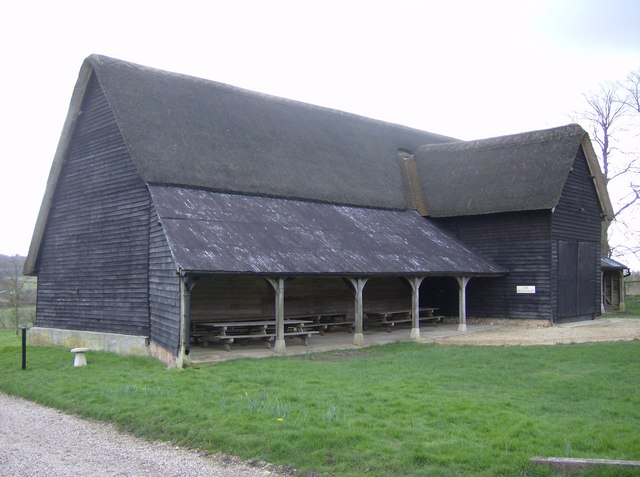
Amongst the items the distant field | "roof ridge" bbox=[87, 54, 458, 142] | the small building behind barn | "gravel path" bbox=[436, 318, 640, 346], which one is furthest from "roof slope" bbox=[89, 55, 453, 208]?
the distant field

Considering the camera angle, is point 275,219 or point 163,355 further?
point 275,219

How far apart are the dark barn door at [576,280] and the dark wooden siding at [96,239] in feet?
46.8

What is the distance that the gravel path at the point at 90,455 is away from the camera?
7.29 metres

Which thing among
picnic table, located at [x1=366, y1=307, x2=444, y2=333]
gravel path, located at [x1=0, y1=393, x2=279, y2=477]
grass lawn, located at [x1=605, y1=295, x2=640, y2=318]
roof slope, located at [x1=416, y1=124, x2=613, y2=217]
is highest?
roof slope, located at [x1=416, y1=124, x2=613, y2=217]

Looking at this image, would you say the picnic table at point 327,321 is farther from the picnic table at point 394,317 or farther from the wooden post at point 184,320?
the wooden post at point 184,320

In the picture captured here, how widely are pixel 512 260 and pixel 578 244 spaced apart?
9.35ft

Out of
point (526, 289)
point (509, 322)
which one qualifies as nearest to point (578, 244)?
point (526, 289)

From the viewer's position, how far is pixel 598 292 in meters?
26.3

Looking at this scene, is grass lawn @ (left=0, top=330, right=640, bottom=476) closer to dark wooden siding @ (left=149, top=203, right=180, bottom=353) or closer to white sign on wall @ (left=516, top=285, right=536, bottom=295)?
dark wooden siding @ (left=149, top=203, right=180, bottom=353)

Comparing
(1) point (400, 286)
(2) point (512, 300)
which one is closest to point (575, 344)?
(2) point (512, 300)

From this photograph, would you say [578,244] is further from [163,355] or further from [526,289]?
[163,355]

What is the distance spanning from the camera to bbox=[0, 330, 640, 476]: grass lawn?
7.23 metres

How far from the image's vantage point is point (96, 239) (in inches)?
730

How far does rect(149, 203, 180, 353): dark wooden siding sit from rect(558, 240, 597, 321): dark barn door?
14.0 metres
